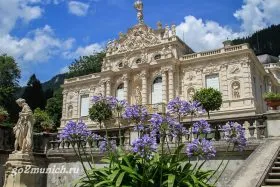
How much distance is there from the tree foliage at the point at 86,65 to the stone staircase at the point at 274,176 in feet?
147

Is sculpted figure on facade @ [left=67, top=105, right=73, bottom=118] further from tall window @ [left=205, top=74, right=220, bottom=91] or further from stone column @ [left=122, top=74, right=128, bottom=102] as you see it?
tall window @ [left=205, top=74, right=220, bottom=91]

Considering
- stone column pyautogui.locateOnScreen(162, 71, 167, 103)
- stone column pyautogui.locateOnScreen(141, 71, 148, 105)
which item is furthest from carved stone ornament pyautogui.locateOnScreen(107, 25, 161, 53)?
stone column pyautogui.locateOnScreen(162, 71, 167, 103)

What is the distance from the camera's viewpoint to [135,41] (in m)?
39.7

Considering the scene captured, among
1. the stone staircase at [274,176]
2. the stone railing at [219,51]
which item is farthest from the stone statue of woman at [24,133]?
the stone railing at [219,51]

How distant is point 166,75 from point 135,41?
6.28 m

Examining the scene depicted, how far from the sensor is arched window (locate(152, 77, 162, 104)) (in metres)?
36.5

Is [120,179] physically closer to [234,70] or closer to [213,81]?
[234,70]

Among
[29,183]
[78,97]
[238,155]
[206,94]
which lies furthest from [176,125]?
[78,97]

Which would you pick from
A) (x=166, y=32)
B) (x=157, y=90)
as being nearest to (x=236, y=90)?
(x=157, y=90)

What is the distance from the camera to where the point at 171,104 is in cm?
665

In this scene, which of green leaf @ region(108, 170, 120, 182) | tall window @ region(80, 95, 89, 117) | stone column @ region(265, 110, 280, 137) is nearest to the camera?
green leaf @ region(108, 170, 120, 182)

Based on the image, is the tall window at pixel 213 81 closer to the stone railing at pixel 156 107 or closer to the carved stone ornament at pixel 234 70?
the carved stone ornament at pixel 234 70

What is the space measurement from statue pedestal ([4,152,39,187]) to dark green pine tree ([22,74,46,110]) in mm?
48601

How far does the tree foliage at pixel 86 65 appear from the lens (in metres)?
52.0
